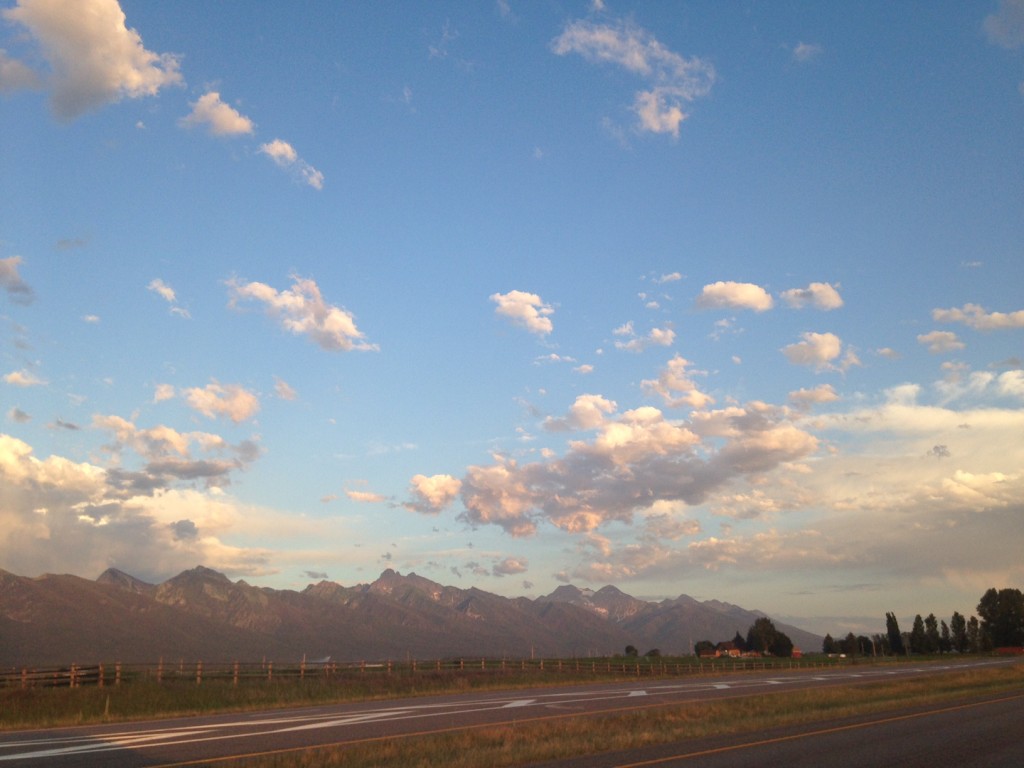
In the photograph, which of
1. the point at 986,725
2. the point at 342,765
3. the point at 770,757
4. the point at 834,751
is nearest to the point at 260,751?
the point at 342,765

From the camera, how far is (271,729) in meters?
25.5

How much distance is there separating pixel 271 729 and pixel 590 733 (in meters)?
9.90

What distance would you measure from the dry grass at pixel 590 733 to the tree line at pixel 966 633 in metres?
166

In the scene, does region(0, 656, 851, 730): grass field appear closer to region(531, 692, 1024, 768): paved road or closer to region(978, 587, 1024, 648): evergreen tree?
region(531, 692, 1024, 768): paved road

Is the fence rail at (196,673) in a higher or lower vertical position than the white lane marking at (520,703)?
higher

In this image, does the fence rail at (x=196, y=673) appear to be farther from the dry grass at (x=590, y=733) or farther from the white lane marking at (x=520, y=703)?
the dry grass at (x=590, y=733)

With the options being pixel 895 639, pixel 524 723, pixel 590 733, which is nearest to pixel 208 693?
pixel 524 723

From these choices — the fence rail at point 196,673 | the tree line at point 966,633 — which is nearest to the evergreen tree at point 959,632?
the tree line at point 966,633

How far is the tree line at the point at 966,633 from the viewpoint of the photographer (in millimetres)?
180625

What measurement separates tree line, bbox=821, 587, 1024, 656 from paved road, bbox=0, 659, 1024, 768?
167508 millimetres

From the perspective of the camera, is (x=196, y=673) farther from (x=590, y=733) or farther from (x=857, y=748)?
(x=857, y=748)

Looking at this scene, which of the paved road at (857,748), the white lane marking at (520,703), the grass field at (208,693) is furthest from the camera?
the grass field at (208,693)

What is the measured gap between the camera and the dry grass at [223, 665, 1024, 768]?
18234 millimetres

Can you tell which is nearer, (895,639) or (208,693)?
(208,693)
